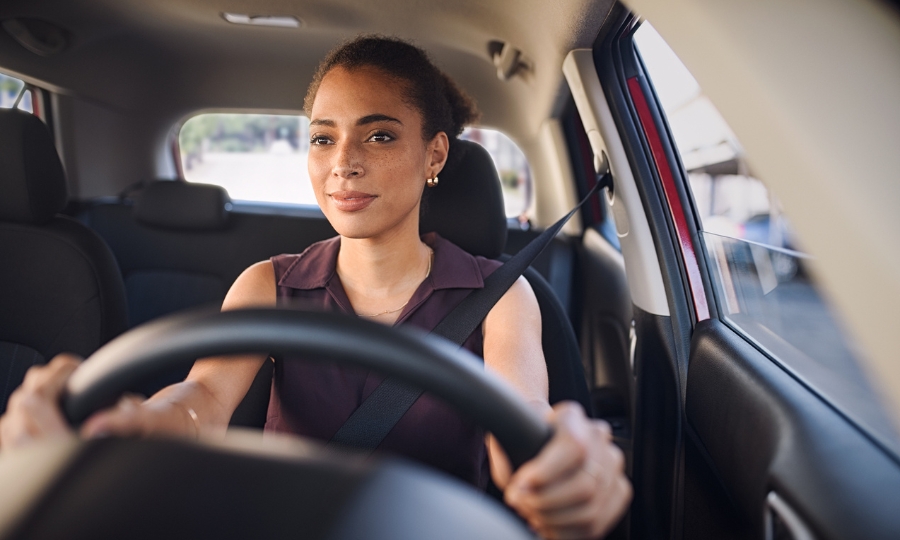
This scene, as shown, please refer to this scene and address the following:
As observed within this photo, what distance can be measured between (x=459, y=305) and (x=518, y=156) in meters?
1.91

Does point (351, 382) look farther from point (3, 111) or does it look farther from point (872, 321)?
point (3, 111)

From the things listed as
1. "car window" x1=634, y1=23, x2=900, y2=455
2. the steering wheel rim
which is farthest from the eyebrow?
the steering wheel rim

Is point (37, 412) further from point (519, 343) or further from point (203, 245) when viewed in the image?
point (203, 245)

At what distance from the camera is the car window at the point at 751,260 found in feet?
2.89

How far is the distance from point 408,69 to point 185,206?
1724 mm

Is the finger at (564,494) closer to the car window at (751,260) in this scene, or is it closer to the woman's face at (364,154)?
the car window at (751,260)

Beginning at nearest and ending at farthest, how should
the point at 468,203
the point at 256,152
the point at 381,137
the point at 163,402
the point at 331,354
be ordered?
1. the point at 331,354
2. the point at 163,402
3. the point at 381,137
4. the point at 468,203
5. the point at 256,152

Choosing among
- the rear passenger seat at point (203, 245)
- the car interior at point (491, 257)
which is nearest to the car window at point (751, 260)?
the car interior at point (491, 257)

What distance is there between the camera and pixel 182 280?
294 cm

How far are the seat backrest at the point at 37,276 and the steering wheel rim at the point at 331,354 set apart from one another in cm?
131

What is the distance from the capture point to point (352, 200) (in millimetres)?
1343

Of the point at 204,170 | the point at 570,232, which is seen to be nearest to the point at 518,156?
the point at 570,232

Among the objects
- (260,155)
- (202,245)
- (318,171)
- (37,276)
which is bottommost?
(202,245)

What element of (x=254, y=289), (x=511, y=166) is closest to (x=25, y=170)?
(x=254, y=289)
